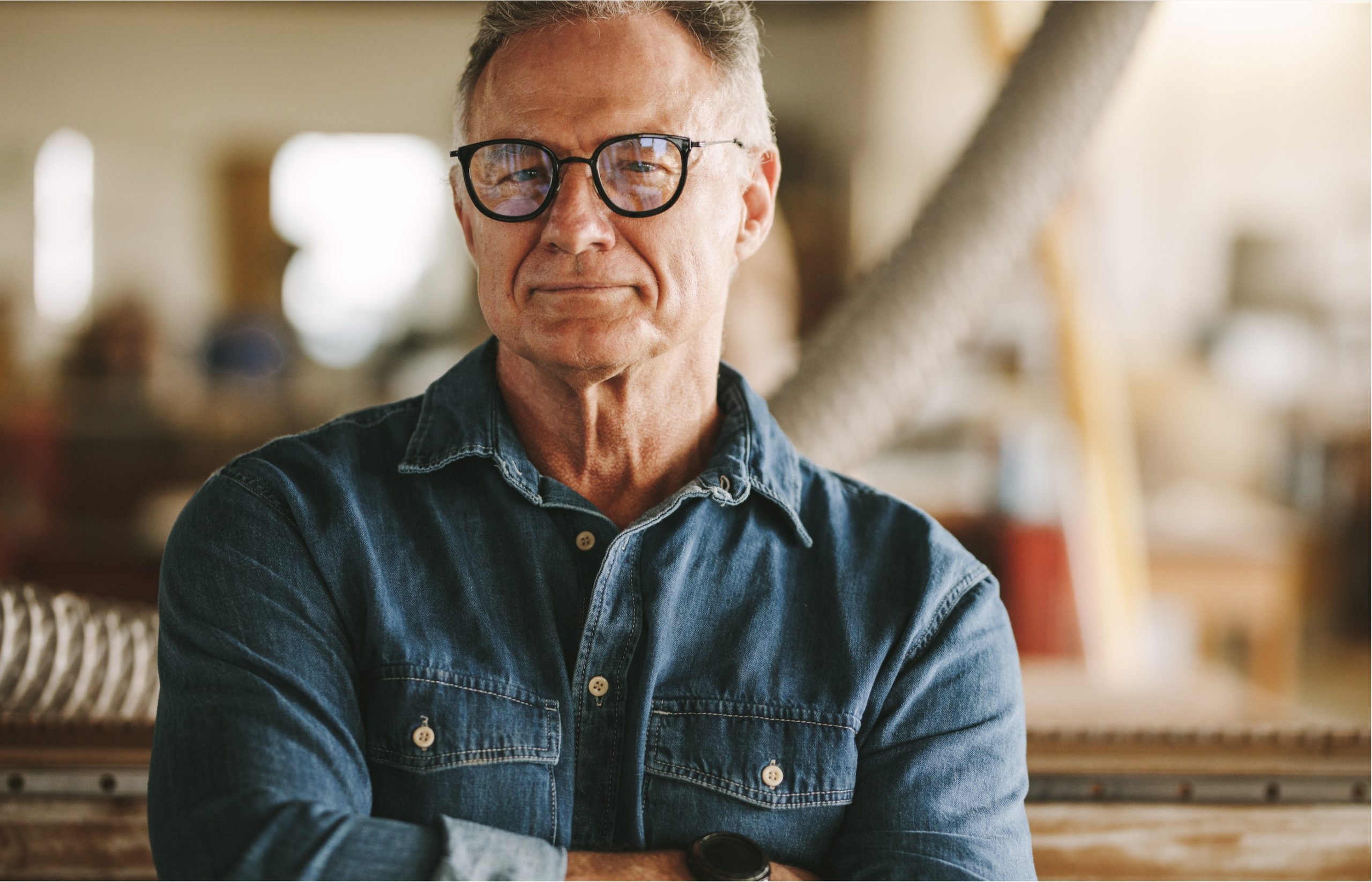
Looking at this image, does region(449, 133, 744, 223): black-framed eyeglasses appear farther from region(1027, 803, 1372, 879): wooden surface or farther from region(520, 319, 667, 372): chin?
region(1027, 803, 1372, 879): wooden surface

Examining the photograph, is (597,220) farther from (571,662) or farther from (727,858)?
(727,858)

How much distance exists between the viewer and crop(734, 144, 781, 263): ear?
54.2 inches

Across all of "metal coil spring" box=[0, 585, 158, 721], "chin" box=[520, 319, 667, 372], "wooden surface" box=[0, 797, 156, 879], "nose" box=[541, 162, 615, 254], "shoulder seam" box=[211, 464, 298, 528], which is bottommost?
"wooden surface" box=[0, 797, 156, 879]

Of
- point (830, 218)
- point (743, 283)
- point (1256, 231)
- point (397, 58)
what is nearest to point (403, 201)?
point (397, 58)

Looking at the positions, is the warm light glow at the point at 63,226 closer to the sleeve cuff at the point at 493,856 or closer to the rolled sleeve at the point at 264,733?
the rolled sleeve at the point at 264,733

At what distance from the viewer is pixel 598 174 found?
3.86 feet

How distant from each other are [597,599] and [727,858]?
29cm

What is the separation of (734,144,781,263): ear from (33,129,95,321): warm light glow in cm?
1044

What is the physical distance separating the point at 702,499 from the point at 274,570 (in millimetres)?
464

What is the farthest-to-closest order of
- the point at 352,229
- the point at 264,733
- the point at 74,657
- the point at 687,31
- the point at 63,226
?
1. the point at 352,229
2. the point at 63,226
3. the point at 74,657
4. the point at 687,31
5. the point at 264,733

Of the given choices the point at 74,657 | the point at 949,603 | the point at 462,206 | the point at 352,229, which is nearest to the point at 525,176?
the point at 462,206

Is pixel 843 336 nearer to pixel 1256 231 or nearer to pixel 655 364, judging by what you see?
pixel 655 364

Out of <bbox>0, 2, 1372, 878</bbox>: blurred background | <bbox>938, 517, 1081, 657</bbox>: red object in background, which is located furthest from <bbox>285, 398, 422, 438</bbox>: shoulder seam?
<bbox>938, 517, 1081, 657</bbox>: red object in background

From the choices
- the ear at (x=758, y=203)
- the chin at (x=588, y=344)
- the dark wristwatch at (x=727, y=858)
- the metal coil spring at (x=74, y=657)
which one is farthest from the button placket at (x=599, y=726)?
the metal coil spring at (x=74, y=657)
